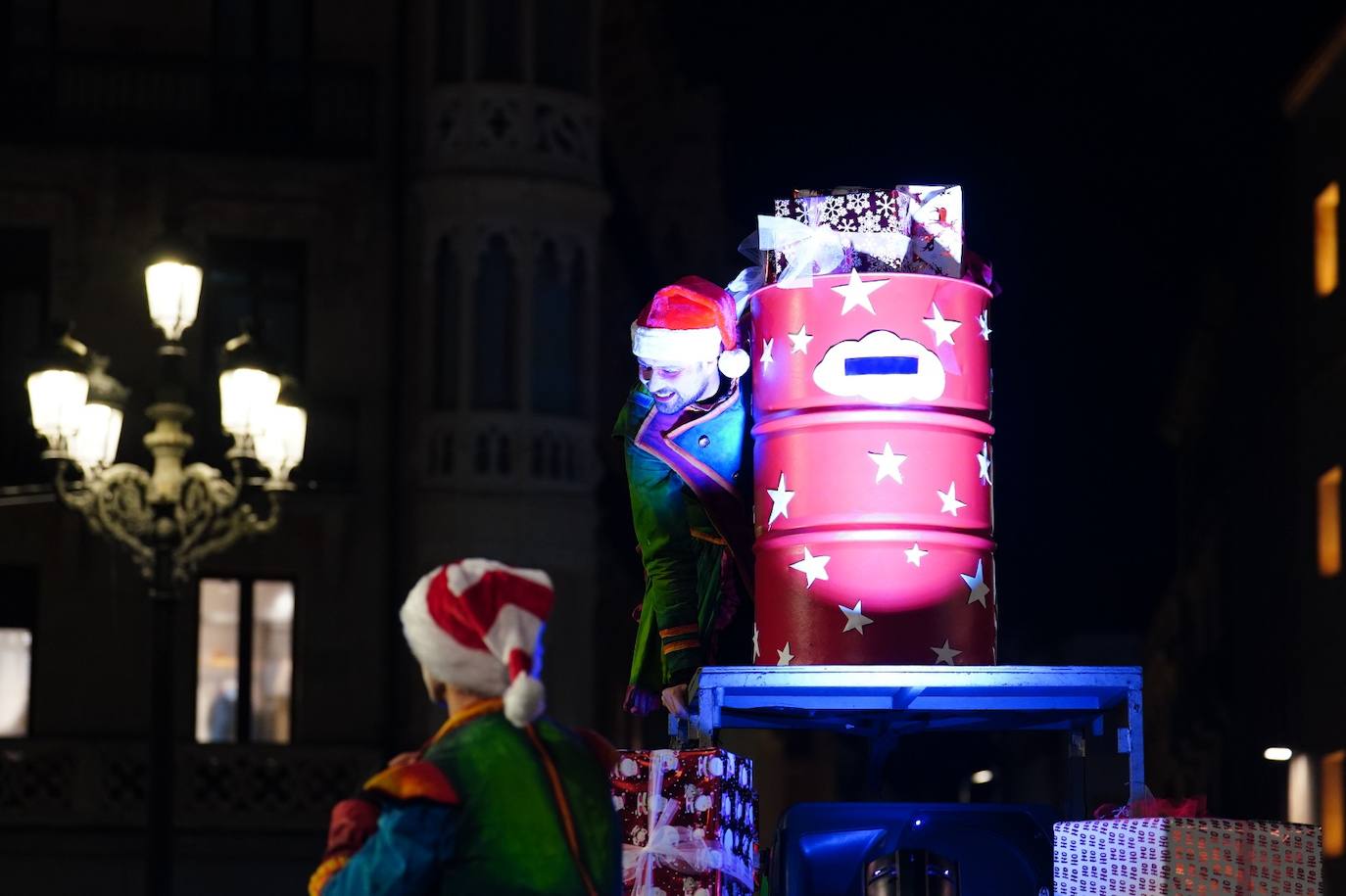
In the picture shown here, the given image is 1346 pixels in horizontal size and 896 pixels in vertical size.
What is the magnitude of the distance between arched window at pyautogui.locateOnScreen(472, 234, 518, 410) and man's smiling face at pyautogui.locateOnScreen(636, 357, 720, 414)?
68.2 ft

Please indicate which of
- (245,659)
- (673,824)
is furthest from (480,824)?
(245,659)

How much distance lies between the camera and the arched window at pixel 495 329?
28.2 metres

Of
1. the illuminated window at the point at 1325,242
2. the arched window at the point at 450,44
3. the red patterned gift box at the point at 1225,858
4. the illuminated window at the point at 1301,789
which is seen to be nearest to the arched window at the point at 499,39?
the arched window at the point at 450,44

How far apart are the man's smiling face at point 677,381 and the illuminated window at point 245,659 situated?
20.3 m

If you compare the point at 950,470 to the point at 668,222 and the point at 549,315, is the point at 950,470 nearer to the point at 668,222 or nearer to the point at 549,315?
the point at 549,315

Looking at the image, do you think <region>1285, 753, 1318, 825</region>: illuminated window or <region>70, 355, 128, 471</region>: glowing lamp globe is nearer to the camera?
<region>70, 355, 128, 471</region>: glowing lamp globe

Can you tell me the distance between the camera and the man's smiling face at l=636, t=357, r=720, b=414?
731 cm

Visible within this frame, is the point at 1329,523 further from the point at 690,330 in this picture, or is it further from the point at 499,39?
the point at 690,330

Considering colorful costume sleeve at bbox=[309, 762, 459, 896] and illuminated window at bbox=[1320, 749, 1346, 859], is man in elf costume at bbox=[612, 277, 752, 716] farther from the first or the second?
illuminated window at bbox=[1320, 749, 1346, 859]

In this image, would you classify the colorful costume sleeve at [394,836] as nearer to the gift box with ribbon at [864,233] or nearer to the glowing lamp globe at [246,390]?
the gift box with ribbon at [864,233]

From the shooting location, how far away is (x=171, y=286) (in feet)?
52.0

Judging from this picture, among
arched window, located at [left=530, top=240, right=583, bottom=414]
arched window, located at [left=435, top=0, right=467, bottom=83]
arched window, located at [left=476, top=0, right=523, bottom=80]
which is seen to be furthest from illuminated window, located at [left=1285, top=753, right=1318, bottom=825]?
arched window, located at [left=435, top=0, right=467, bottom=83]

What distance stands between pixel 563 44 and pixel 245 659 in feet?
26.2

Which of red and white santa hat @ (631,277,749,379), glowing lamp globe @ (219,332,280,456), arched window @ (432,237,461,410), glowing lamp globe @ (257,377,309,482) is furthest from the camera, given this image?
arched window @ (432,237,461,410)
